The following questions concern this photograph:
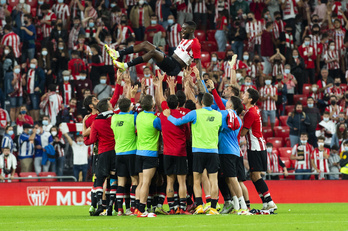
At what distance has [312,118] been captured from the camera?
2344 centimetres

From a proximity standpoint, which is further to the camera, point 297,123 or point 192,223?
point 297,123

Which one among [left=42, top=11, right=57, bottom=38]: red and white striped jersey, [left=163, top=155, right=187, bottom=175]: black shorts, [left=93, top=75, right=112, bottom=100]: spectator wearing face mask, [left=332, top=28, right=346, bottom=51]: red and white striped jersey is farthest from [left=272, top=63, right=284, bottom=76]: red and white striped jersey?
[left=163, top=155, right=187, bottom=175]: black shorts

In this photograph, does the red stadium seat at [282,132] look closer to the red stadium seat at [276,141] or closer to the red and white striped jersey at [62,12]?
the red stadium seat at [276,141]

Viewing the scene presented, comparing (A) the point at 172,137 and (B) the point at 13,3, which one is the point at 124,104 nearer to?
(A) the point at 172,137

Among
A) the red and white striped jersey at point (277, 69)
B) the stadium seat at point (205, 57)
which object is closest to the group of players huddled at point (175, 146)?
the red and white striped jersey at point (277, 69)

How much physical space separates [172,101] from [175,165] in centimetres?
128

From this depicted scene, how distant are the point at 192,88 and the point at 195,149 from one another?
1719 millimetres

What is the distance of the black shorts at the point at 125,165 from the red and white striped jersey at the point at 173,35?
1409cm

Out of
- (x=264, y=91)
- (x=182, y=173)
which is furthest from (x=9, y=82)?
(x=182, y=173)

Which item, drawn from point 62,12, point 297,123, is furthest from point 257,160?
point 62,12

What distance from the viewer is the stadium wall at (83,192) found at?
19.8 meters

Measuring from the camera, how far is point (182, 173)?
509 inches

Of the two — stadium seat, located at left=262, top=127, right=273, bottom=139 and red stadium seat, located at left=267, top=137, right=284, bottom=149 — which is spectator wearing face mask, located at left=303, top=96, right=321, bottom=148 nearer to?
red stadium seat, located at left=267, top=137, right=284, bottom=149

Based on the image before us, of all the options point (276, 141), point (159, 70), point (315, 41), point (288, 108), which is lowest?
point (276, 141)
